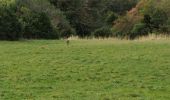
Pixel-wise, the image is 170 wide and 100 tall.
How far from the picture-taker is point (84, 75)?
16391 mm

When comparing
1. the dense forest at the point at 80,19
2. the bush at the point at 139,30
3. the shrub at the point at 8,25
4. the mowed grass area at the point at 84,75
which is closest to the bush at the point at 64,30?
the dense forest at the point at 80,19

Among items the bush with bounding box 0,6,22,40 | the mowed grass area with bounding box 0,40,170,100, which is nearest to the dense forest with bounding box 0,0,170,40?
the bush with bounding box 0,6,22,40

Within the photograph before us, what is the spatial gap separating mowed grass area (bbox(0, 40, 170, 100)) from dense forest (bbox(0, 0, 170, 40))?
38.9 ft

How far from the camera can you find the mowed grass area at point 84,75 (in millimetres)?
12789

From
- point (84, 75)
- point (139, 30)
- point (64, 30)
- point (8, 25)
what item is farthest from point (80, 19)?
point (84, 75)

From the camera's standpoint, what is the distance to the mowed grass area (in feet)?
42.0

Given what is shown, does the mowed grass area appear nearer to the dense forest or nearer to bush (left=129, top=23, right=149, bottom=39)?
the dense forest

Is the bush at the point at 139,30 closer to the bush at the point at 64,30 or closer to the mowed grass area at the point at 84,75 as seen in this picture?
the bush at the point at 64,30

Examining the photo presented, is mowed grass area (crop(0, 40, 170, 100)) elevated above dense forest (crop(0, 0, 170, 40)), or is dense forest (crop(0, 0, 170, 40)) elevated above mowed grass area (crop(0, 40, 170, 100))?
dense forest (crop(0, 0, 170, 40))

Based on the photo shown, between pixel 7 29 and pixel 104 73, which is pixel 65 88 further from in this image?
pixel 7 29

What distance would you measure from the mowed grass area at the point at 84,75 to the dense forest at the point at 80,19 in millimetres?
11851

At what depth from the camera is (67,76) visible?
16.1 meters

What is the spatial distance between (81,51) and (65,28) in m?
27.0

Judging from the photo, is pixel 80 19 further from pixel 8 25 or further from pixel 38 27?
pixel 8 25
